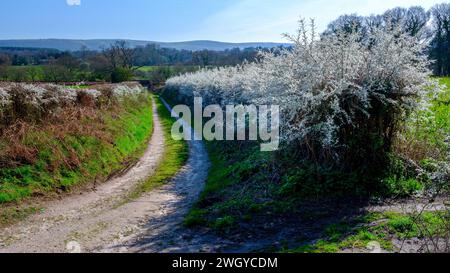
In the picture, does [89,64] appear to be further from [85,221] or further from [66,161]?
[85,221]

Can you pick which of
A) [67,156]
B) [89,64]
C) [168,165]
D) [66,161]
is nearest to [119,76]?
[89,64]

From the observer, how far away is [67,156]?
12.7 metres

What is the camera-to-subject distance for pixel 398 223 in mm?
6387

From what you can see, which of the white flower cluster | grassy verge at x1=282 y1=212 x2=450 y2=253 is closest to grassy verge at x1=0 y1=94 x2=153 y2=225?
the white flower cluster

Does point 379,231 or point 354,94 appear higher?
point 354,94

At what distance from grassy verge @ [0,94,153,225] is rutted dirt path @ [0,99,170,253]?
26.0 inches

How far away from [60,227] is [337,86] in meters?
7.23

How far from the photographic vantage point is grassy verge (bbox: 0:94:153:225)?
10305 millimetres

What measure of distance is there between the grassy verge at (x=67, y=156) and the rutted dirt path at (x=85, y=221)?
66cm

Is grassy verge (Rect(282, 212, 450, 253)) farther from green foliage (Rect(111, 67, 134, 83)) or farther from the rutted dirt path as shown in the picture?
green foliage (Rect(111, 67, 134, 83))

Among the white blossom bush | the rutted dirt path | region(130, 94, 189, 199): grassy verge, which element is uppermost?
the white blossom bush

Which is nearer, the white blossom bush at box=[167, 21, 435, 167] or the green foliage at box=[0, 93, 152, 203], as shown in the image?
the white blossom bush at box=[167, 21, 435, 167]

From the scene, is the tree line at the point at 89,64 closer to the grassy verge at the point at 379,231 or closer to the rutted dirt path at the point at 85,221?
the rutted dirt path at the point at 85,221

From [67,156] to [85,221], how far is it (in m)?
4.60
